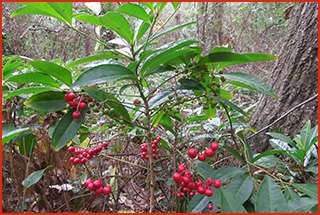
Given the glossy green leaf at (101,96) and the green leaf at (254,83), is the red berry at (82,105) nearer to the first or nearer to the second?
the glossy green leaf at (101,96)

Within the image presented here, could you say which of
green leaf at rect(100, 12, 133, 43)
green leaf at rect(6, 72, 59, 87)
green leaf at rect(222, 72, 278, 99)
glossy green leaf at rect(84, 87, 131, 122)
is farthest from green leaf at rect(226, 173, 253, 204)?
A: green leaf at rect(6, 72, 59, 87)

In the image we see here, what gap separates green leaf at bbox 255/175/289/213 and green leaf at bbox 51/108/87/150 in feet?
1.90

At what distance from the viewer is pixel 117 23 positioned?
65cm

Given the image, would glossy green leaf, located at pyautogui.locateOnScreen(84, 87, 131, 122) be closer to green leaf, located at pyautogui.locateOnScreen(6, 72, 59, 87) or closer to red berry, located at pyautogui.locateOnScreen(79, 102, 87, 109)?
red berry, located at pyautogui.locateOnScreen(79, 102, 87, 109)

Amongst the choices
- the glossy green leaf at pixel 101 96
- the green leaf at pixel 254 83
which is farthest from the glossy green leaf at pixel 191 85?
the glossy green leaf at pixel 101 96

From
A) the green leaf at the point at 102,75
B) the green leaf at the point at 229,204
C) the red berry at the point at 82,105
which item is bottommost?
the green leaf at the point at 229,204

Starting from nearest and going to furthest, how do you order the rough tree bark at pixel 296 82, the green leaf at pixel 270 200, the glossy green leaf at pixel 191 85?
1. the green leaf at pixel 270 200
2. the glossy green leaf at pixel 191 85
3. the rough tree bark at pixel 296 82

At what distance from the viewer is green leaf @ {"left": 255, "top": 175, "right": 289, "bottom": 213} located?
0.52m

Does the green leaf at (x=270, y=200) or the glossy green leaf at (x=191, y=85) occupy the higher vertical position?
the glossy green leaf at (x=191, y=85)

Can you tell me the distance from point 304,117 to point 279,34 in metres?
3.44

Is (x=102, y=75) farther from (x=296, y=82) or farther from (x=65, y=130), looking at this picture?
(x=296, y=82)

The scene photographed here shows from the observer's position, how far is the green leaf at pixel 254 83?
0.69m

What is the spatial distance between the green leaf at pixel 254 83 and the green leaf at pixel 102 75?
363 mm

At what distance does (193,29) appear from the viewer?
4957mm
